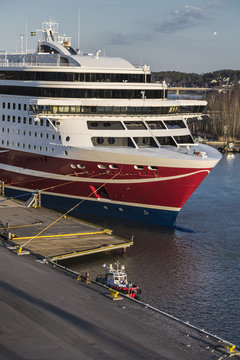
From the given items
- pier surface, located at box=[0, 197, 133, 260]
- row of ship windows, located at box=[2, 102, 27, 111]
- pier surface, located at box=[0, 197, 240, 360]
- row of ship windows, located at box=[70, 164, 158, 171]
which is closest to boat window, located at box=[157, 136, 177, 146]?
row of ship windows, located at box=[70, 164, 158, 171]

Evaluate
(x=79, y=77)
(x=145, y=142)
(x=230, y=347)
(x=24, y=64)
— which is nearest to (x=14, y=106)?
(x=24, y=64)

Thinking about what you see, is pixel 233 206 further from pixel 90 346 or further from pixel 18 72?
pixel 90 346

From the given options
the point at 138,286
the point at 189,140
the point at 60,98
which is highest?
the point at 60,98

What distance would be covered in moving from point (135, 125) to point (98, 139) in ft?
10.7

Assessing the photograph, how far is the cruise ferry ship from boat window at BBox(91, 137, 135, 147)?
7 centimetres

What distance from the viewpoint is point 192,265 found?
39781 mm

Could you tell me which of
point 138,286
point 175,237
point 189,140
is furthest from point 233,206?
point 138,286

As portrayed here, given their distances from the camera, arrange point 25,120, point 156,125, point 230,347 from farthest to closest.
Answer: point 25,120 < point 156,125 < point 230,347

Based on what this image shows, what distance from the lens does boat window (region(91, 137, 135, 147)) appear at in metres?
47.0

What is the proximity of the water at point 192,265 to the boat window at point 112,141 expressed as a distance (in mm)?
5715

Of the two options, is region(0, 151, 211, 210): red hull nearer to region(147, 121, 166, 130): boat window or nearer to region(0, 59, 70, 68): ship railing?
region(147, 121, 166, 130): boat window

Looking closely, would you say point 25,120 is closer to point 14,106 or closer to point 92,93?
point 14,106

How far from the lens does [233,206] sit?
5725 cm

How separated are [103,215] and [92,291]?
18.0 meters
